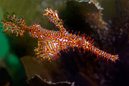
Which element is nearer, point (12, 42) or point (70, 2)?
point (70, 2)

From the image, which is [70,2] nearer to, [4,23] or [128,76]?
[4,23]

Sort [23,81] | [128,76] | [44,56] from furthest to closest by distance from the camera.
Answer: [23,81]
[128,76]
[44,56]

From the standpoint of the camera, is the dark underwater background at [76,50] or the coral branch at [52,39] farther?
the dark underwater background at [76,50]

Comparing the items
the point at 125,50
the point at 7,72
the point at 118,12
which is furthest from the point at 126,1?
the point at 7,72

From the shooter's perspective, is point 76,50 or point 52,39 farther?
point 76,50

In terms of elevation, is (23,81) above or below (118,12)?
below

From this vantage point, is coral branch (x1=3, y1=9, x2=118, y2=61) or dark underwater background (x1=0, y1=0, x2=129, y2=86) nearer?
coral branch (x1=3, y1=9, x2=118, y2=61)

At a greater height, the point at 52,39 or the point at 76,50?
the point at 52,39

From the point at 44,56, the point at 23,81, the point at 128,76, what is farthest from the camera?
the point at 23,81
